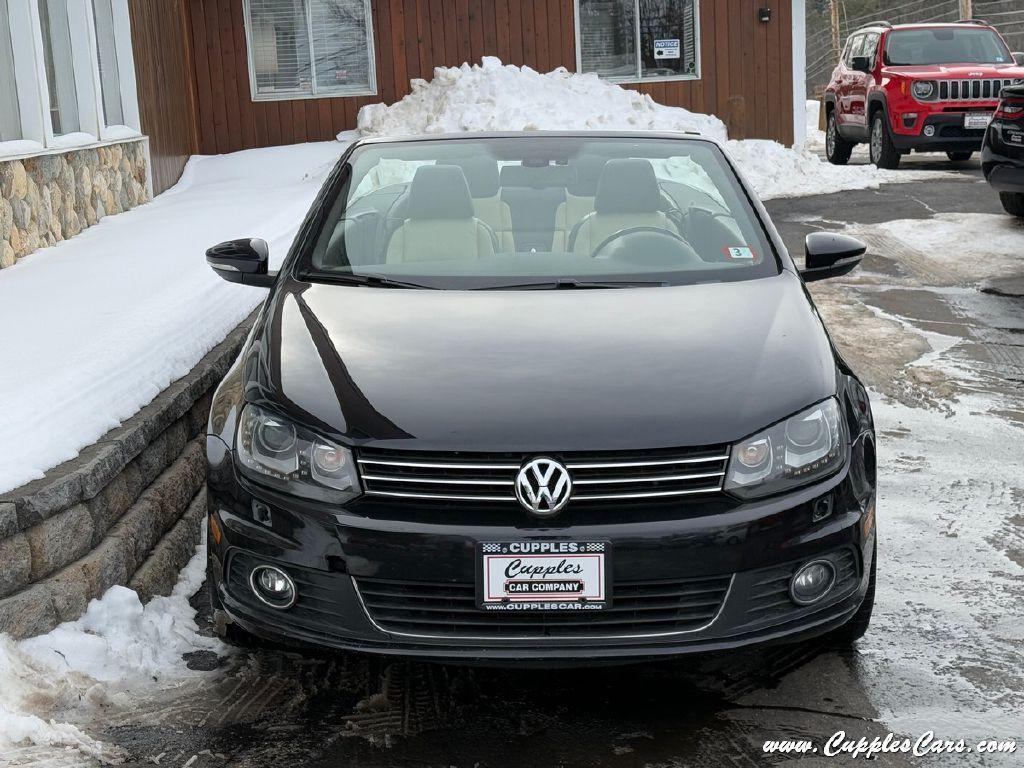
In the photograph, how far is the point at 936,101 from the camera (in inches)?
668

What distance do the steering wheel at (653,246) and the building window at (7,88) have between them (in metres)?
6.16

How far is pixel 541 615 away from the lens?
120 inches

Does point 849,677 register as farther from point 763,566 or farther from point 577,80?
point 577,80

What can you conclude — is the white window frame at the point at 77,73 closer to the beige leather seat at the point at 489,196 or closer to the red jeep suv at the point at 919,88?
the beige leather seat at the point at 489,196

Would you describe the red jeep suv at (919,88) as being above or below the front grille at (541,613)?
above

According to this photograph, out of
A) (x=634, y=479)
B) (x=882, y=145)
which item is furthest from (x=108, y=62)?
(x=634, y=479)

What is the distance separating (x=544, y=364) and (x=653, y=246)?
1138 millimetres

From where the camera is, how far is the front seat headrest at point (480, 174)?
4.73 metres

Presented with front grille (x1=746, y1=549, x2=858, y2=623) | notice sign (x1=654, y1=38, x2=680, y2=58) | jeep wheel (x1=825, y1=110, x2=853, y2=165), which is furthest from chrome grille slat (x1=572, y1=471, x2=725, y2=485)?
notice sign (x1=654, y1=38, x2=680, y2=58)

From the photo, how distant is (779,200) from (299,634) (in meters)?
13.3

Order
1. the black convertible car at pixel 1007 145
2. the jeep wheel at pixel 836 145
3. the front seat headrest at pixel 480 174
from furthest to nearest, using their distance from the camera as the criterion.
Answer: the jeep wheel at pixel 836 145
the black convertible car at pixel 1007 145
the front seat headrest at pixel 480 174

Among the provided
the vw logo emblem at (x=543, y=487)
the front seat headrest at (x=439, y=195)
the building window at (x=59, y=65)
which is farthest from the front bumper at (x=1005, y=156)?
the vw logo emblem at (x=543, y=487)

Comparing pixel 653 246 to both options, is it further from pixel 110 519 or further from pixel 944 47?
pixel 944 47

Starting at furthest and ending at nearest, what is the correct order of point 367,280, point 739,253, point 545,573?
1. point 739,253
2. point 367,280
3. point 545,573
